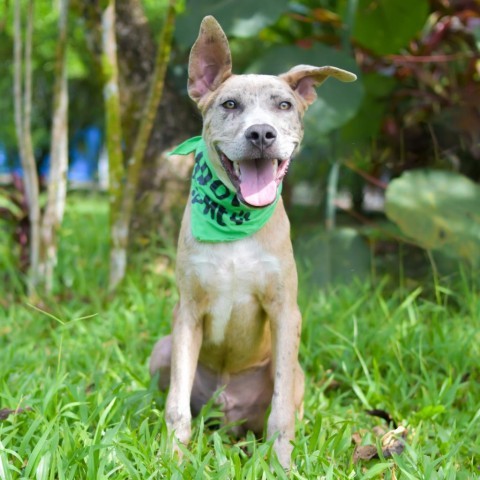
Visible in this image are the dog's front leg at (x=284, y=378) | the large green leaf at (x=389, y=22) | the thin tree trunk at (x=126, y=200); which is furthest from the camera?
the large green leaf at (x=389, y=22)

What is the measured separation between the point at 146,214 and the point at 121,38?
4.47ft

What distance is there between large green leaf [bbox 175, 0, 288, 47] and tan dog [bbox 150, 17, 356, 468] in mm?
1812

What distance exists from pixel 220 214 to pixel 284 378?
2.33 feet

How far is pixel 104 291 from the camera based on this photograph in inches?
195

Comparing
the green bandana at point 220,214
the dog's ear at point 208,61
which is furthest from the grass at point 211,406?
the dog's ear at point 208,61

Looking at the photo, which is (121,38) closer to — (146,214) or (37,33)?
(146,214)

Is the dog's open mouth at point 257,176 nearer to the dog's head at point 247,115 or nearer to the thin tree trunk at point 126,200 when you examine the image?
the dog's head at point 247,115

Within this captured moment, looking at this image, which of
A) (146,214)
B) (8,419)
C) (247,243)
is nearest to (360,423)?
(247,243)

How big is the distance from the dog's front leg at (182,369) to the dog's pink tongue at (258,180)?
573mm

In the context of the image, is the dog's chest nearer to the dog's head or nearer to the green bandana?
the green bandana

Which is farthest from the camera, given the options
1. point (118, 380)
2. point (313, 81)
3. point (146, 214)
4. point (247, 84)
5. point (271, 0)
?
point (146, 214)

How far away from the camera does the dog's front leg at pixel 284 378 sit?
2.84m

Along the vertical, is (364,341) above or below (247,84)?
below

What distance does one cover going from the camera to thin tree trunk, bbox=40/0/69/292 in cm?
480
